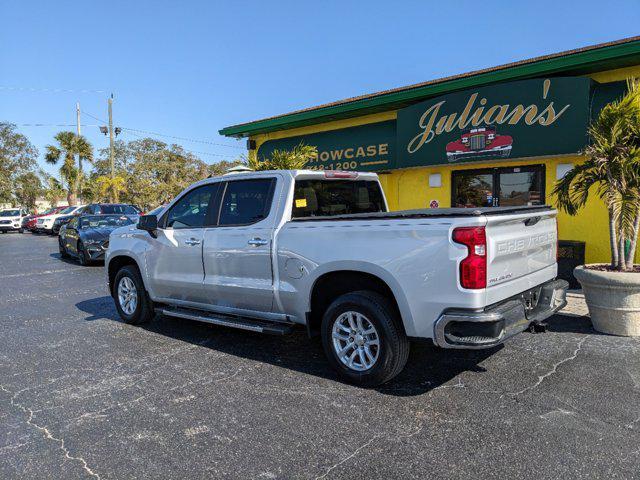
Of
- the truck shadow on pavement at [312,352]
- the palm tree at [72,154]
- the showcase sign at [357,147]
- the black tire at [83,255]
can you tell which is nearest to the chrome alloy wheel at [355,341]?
the truck shadow on pavement at [312,352]

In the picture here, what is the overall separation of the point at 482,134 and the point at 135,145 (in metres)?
56.2

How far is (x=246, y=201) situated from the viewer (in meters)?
5.13

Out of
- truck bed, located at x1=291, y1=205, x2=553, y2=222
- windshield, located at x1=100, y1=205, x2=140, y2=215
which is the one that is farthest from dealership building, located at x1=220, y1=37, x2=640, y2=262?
windshield, located at x1=100, y1=205, x2=140, y2=215

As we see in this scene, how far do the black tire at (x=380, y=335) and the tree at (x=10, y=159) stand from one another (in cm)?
5478

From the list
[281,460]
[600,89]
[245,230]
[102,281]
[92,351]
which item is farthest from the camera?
[102,281]

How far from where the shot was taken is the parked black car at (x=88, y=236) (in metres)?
13.0

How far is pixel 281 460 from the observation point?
299cm

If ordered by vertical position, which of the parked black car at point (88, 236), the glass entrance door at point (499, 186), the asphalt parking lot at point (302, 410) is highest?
the glass entrance door at point (499, 186)

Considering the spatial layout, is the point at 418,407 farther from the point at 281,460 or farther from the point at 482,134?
the point at 482,134

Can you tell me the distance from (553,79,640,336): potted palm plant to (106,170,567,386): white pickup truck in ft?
3.89

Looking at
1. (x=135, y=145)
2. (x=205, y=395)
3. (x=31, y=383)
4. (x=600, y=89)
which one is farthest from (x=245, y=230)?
(x=135, y=145)

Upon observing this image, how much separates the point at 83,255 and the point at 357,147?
26.4 feet

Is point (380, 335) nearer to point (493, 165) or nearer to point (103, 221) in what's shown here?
point (493, 165)

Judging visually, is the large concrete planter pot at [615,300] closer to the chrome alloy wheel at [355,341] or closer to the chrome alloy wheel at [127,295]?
the chrome alloy wheel at [355,341]
